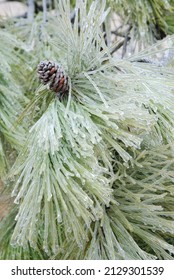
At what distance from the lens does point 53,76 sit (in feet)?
1.89

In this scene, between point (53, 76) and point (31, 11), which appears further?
point (31, 11)

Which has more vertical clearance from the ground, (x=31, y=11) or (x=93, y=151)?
(x=31, y=11)

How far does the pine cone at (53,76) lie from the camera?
0.57 metres

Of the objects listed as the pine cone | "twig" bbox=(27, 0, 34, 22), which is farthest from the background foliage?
"twig" bbox=(27, 0, 34, 22)

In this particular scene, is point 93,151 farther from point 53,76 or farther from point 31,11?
point 31,11

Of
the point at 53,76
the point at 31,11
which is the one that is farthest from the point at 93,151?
the point at 31,11

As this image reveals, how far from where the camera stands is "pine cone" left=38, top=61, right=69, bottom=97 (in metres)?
0.57

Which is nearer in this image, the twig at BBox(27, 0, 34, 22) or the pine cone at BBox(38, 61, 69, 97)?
the pine cone at BBox(38, 61, 69, 97)

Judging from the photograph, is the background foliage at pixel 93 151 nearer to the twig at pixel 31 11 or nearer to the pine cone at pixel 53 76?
the pine cone at pixel 53 76

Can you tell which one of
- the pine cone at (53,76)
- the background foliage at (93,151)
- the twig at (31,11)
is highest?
the twig at (31,11)

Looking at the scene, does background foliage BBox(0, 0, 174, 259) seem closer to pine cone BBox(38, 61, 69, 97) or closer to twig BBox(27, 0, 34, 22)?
pine cone BBox(38, 61, 69, 97)

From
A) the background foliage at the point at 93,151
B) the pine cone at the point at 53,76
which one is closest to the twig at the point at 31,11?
the background foliage at the point at 93,151

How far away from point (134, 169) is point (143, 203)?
0.05m

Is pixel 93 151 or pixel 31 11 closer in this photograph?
pixel 93 151
